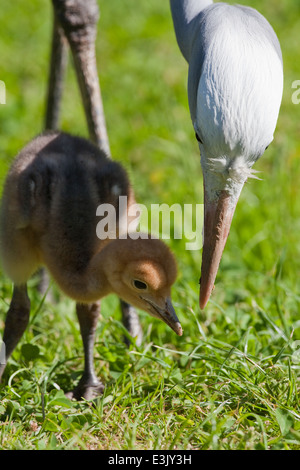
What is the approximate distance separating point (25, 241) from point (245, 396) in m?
1.20

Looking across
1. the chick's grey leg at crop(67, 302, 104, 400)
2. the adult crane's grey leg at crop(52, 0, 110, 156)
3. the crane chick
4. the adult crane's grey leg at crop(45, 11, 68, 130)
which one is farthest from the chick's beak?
the adult crane's grey leg at crop(45, 11, 68, 130)

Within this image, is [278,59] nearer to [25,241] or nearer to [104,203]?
[104,203]

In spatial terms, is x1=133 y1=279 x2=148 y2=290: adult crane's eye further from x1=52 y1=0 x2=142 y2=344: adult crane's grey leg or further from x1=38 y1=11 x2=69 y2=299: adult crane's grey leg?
x1=38 y1=11 x2=69 y2=299: adult crane's grey leg

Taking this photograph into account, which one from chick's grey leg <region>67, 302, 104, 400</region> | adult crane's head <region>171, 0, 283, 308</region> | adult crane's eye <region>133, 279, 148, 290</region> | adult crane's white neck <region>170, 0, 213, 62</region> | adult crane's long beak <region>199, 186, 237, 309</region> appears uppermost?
adult crane's white neck <region>170, 0, 213, 62</region>

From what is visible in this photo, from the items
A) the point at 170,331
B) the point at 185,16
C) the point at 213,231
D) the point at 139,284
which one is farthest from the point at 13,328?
the point at 185,16

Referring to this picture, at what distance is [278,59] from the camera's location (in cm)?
302

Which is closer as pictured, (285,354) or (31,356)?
(285,354)

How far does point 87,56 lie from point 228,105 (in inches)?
58.9

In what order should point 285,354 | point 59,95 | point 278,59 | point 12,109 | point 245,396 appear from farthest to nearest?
point 12,109 < point 59,95 < point 285,354 < point 245,396 < point 278,59

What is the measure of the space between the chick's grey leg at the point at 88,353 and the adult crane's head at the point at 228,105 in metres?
0.67

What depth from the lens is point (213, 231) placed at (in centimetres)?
307

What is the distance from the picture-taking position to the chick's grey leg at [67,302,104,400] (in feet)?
11.7

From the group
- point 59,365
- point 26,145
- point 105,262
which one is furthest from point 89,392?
point 26,145

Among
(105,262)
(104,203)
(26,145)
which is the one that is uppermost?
(26,145)
